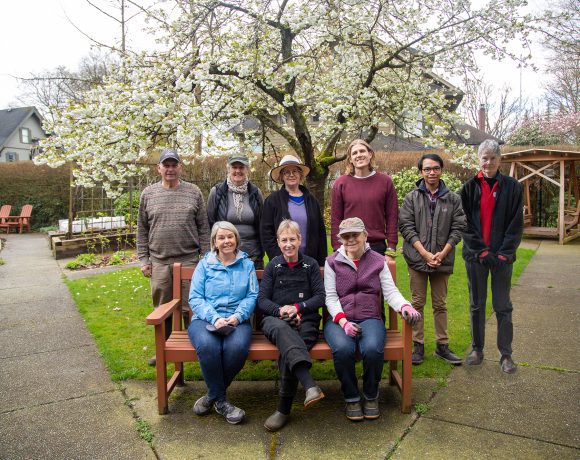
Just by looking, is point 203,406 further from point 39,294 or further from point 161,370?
point 39,294

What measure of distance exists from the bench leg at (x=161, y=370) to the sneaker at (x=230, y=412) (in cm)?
38

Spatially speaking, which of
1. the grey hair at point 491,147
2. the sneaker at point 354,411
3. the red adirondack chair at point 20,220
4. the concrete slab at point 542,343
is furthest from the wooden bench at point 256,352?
the red adirondack chair at point 20,220

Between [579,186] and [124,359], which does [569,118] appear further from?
[124,359]

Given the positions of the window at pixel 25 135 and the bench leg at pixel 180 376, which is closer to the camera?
the bench leg at pixel 180 376

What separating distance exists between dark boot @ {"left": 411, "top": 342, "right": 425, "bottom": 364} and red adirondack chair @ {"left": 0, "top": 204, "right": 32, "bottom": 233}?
18461 mm

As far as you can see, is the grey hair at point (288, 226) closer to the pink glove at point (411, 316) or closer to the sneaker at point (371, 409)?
the pink glove at point (411, 316)

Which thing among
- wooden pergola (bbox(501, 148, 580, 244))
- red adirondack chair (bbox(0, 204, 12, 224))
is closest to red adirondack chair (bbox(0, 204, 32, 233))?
red adirondack chair (bbox(0, 204, 12, 224))

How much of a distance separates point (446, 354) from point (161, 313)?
2487mm

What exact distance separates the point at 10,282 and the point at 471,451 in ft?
Answer: 26.4

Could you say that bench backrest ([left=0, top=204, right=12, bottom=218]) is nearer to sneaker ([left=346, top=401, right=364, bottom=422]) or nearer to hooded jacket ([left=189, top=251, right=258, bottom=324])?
hooded jacket ([left=189, top=251, right=258, bottom=324])

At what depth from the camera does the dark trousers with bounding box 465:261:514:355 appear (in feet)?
13.4

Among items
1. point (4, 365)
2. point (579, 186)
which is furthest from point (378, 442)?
point (579, 186)

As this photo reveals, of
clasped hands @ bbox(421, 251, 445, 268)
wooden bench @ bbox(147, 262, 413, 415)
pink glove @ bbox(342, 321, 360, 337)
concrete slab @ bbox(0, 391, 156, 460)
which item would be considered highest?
clasped hands @ bbox(421, 251, 445, 268)

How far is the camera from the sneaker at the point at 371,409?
3281 mm
